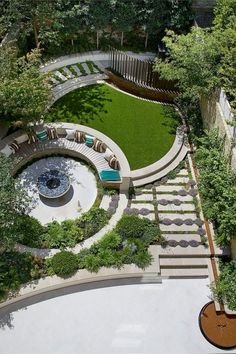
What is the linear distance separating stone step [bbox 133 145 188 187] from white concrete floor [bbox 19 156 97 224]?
3.06 m

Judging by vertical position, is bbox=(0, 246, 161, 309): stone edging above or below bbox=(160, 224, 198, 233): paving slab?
below

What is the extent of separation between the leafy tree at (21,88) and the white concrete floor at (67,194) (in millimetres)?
3610

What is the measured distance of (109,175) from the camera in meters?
26.8

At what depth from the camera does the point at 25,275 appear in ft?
75.0

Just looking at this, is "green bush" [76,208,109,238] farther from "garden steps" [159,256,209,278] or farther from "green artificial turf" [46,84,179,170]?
"green artificial turf" [46,84,179,170]

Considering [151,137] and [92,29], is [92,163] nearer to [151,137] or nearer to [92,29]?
Result: [151,137]

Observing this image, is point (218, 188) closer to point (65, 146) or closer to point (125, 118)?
point (125, 118)

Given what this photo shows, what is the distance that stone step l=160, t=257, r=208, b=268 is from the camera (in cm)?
2412

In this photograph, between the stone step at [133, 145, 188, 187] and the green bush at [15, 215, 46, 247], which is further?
the stone step at [133, 145, 188, 187]

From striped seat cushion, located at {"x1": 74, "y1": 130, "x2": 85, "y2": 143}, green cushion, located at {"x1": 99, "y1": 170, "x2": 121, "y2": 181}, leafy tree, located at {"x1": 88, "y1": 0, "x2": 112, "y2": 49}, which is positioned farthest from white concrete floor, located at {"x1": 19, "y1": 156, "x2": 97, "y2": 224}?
leafy tree, located at {"x1": 88, "y1": 0, "x2": 112, "y2": 49}

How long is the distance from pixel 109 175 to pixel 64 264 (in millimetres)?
6773

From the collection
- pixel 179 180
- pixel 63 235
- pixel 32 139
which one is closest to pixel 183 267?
pixel 179 180

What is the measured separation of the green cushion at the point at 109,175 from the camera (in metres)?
A: 26.7

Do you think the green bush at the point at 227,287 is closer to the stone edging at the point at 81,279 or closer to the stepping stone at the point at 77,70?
the stone edging at the point at 81,279
